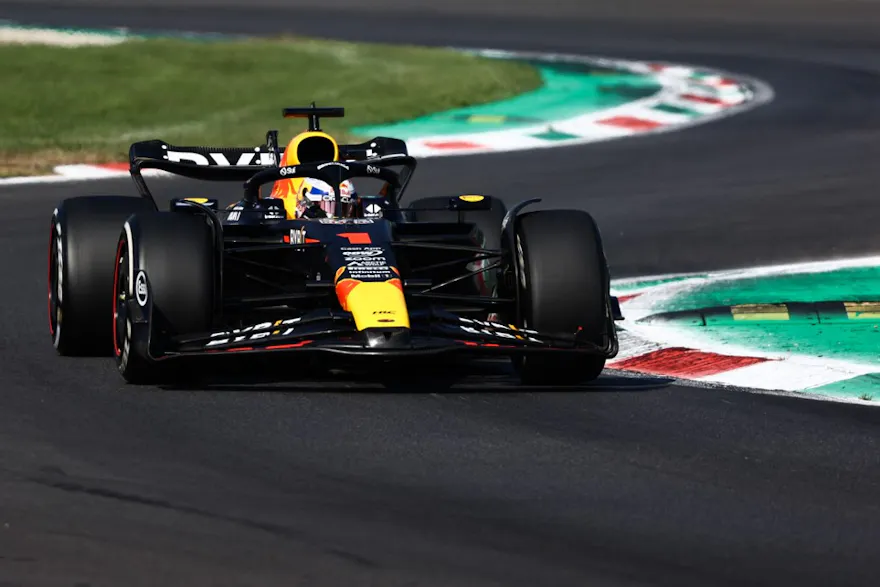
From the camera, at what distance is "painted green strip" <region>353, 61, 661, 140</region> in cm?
2009

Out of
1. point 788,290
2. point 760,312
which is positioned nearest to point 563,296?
point 760,312

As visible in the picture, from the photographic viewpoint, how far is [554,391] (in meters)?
8.46

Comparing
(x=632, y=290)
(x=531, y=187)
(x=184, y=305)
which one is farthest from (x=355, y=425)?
(x=531, y=187)

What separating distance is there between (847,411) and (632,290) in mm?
3573

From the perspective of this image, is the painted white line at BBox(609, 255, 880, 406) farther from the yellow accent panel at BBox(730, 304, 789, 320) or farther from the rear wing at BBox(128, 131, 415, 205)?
the rear wing at BBox(128, 131, 415, 205)

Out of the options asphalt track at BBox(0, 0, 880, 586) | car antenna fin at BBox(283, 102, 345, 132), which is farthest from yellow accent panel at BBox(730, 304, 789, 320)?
car antenna fin at BBox(283, 102, 345, 132)

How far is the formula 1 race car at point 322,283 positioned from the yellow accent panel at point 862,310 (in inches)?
78.6

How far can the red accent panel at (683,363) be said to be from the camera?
29.6 feet

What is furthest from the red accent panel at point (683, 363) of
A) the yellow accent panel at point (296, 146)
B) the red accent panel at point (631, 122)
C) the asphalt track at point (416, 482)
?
the red accent panel at point (631, 122)

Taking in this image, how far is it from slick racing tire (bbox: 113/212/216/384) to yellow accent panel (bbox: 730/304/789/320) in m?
3.20

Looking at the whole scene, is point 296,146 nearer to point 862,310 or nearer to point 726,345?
point 726,345

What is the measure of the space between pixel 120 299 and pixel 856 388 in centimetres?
321

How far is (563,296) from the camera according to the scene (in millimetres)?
8602

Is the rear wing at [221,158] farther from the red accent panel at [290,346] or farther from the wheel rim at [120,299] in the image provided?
the red accent panel at [290,346]
